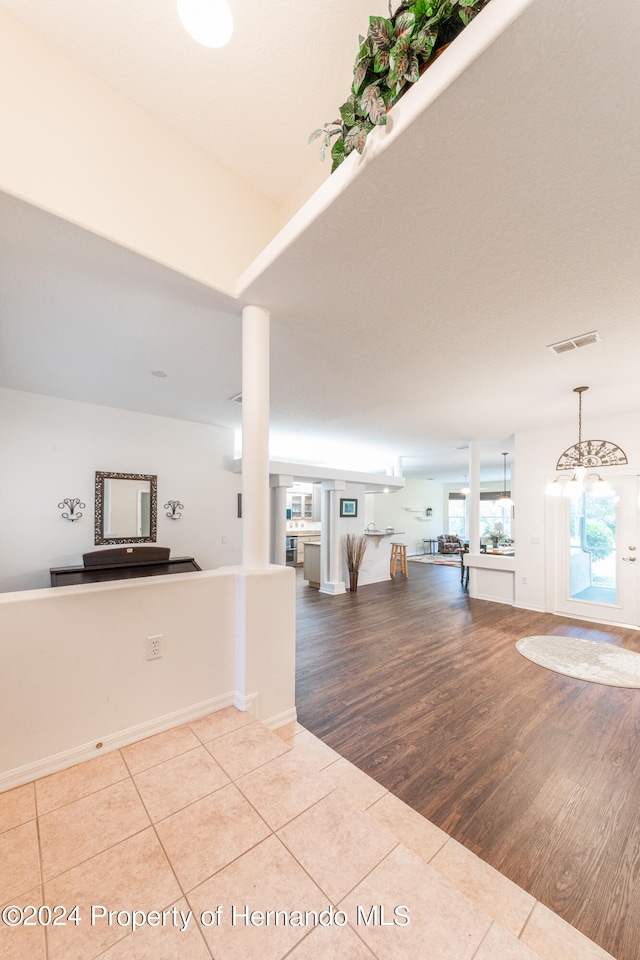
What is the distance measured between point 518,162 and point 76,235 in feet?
6.40

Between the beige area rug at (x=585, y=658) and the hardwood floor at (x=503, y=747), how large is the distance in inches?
5.9

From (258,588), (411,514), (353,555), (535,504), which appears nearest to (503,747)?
(258,588)

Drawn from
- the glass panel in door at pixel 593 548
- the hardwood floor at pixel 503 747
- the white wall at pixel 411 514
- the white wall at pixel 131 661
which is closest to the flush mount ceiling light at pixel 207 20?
the white wall at pixel 131 661

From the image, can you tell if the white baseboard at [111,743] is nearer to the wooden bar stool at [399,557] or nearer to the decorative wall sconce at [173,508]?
the decorative wall sconce at [173,508]

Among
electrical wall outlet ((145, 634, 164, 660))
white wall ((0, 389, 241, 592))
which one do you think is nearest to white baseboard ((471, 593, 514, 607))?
white wall ((0, 389, 241, 592))

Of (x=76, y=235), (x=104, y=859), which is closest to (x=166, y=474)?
(x=76, y=235)

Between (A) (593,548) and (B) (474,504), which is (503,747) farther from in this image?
(B) (474,504)

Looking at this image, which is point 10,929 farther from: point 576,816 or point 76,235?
point 76,235

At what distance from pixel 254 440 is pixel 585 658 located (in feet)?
13.3

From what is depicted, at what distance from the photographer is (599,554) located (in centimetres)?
515

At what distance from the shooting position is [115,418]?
479 centimetres

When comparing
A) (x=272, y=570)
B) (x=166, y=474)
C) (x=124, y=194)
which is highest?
(x=124, y=194)

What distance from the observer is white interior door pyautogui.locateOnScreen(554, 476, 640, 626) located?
4.81 metres

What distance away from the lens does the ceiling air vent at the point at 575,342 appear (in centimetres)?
272
